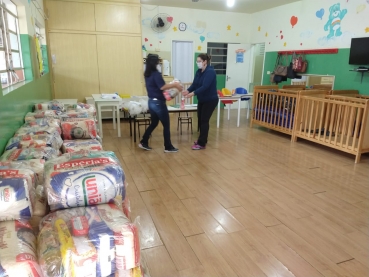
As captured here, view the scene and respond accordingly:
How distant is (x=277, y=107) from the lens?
5.07 metres

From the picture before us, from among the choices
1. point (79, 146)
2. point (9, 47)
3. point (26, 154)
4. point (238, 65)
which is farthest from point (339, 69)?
point (26, 154)

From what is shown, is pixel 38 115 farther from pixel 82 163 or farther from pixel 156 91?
pixel 82 163

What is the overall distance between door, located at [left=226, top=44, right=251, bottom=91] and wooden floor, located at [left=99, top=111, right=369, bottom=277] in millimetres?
4142

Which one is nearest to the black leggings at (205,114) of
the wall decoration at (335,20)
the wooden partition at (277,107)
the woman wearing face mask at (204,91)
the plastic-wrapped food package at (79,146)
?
the woman wearing face mask at (204,91)

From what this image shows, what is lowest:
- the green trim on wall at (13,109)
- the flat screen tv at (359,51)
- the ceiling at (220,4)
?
the green trim on wall at (13,109)

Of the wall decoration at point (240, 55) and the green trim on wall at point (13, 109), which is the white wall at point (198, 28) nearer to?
the wall decoration at point (240, 55)

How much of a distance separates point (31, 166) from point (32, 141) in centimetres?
56

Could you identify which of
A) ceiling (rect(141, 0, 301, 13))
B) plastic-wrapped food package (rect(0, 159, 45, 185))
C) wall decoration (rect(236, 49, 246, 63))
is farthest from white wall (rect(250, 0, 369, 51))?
Result: plastic-wrapped food package (rect(0, 159, 45, 185))

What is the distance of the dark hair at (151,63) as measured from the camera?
136 inches

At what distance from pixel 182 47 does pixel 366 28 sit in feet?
13.7

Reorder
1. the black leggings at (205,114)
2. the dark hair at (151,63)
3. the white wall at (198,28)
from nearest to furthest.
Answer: the dark hair at (151,63)
the black leggings at (205,114)
the white wall at (198,28)

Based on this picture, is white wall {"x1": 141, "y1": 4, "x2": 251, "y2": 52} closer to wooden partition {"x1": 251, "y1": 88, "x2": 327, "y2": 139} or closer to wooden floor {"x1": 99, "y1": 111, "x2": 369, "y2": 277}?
wooden partition {"x1": 251, "y1": 88, "x2": 327, "y2": 139}

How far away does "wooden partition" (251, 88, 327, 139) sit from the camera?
15.4ft

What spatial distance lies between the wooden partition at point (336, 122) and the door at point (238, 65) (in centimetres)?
359
